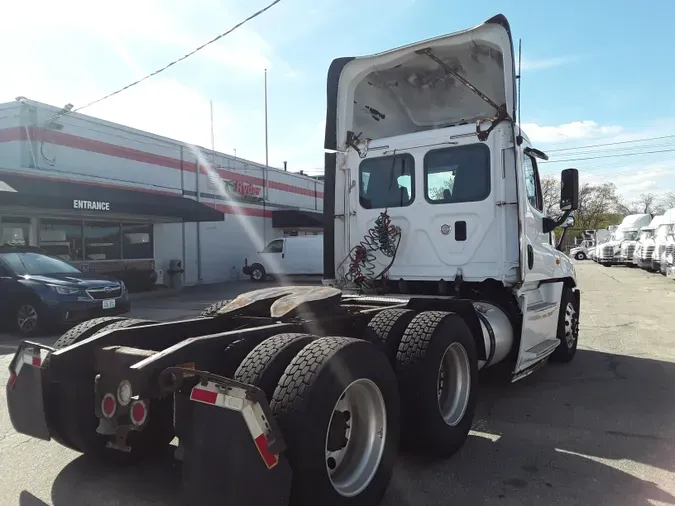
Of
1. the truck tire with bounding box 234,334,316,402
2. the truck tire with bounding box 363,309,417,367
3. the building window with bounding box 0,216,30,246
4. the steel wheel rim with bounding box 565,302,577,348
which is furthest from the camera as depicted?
the building window with bounding box 0,216,30,246

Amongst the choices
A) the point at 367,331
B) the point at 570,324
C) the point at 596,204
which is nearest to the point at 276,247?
the point at 570,324

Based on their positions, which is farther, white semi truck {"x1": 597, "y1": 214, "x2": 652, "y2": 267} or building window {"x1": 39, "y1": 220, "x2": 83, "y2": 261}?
white semi truck {"x1": 597, "y1": 214, "x2": 652, "y2": 267}

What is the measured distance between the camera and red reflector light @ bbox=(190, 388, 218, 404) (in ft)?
8.31

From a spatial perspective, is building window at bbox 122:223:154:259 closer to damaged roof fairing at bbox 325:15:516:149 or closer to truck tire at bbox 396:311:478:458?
damaged roof fairing at bbox 325:15:516:149

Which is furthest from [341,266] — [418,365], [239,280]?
[239,280]

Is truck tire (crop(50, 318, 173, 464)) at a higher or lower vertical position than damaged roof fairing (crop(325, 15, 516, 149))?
lower

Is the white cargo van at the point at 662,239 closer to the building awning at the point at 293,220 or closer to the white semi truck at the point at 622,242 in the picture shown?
the white semi truck at the point at 622,242

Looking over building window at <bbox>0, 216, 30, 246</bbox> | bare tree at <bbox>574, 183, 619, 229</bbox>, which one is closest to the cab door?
building window at <bbox>0, 216, 30, 246</bbox>

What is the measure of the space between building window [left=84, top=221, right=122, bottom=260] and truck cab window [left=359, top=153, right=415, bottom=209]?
46.0 ft

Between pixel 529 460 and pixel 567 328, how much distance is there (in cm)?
343

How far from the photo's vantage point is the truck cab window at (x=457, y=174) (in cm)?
548

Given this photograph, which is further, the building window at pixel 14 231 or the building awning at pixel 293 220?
the building awning at pixel 293 220

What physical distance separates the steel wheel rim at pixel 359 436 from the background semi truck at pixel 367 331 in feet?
0.03

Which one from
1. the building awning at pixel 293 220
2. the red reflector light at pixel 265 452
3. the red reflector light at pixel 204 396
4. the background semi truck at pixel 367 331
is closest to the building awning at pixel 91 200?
the building awning at pixel 293 220
